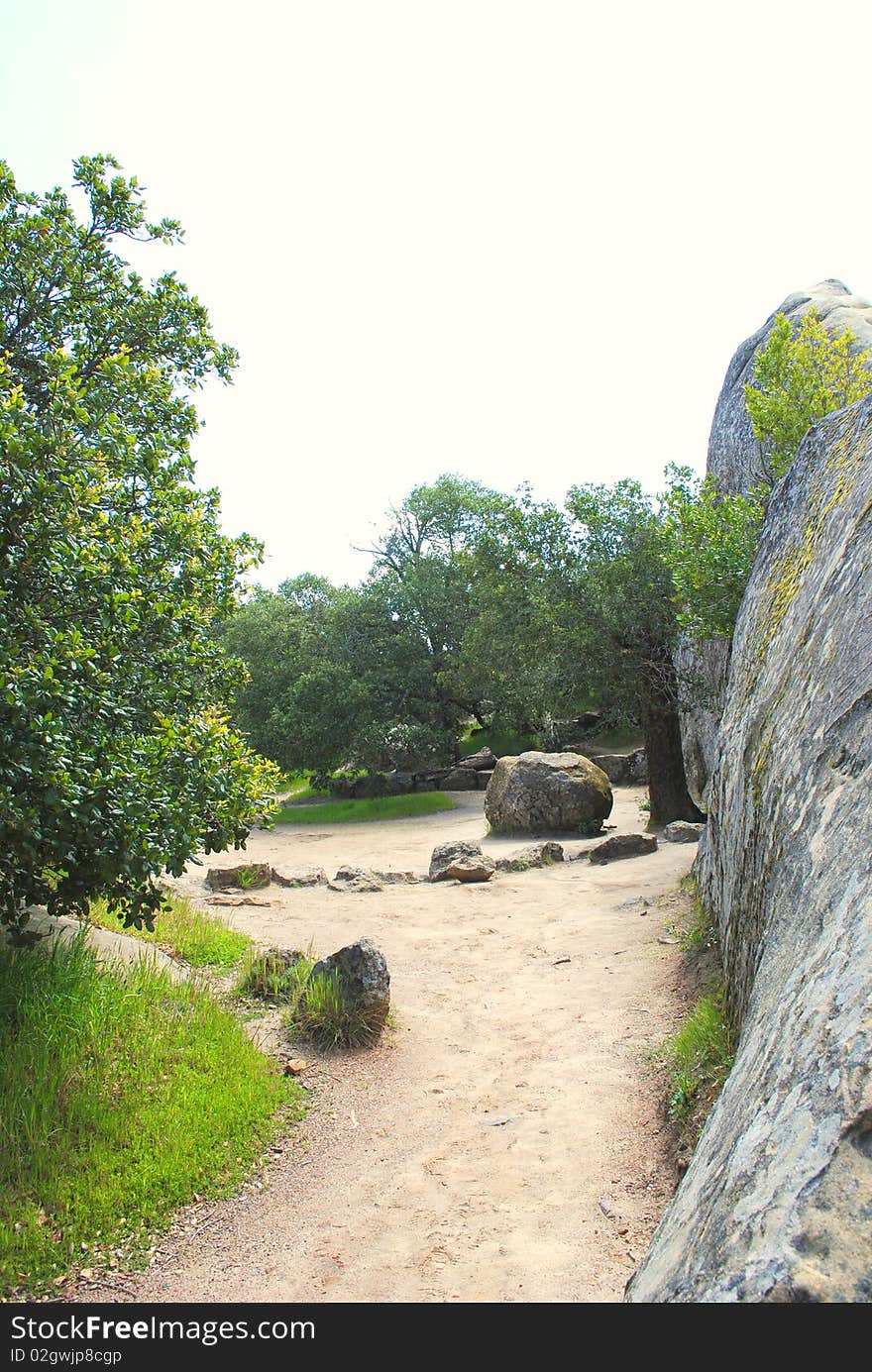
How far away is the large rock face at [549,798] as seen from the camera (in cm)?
2011

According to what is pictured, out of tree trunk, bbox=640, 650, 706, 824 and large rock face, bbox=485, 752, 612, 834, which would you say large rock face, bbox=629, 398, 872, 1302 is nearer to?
tree trunk, bbox=640, 650, 706, 824

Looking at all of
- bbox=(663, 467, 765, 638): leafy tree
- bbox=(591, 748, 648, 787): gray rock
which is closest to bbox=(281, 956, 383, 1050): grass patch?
bbox=(663, 467, 765, 638): leafy tree

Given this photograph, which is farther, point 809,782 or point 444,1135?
point 444,1135

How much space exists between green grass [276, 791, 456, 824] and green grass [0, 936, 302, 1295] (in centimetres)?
2061

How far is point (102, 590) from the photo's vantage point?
6055 millimetres

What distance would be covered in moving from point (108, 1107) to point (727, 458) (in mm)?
15385

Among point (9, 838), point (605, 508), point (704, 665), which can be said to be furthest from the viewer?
point (605, 508)

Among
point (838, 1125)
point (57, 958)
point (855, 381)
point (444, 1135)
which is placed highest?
point (855, 381)

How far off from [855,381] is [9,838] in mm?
10854

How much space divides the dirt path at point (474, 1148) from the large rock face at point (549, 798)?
8323 mm

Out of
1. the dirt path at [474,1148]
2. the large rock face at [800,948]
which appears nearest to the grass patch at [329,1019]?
the dirt path at [474,1148]
